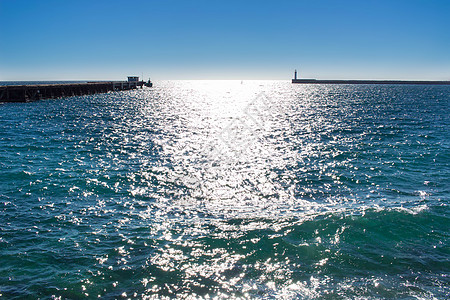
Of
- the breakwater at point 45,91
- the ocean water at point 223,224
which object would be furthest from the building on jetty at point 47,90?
the ocean water at point 223,224

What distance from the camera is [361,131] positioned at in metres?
35.6

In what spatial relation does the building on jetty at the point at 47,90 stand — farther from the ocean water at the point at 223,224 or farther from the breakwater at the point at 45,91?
the ocean water at the point at 223,224

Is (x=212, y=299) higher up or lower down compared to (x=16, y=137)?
lower down

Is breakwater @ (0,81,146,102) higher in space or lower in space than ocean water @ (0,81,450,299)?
higher

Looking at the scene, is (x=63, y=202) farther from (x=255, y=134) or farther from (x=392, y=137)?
(x=392, y=137)

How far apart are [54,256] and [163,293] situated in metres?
4.17

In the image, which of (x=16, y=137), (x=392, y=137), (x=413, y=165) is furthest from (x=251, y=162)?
(x=16, y=137)

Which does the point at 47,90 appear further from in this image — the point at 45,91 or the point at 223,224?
the point at 223,224

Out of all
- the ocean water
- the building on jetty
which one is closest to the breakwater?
the building on jetty

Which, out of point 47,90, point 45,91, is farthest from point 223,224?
point 47,90

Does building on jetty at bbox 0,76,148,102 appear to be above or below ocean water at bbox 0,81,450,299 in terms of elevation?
above

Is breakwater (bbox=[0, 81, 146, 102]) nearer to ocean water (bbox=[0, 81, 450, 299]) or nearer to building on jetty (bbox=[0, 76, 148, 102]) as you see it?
building on jetty (bbox=[0, 76, 148, 102])

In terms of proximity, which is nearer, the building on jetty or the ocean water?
the ocean water

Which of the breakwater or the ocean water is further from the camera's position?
the breakwater
